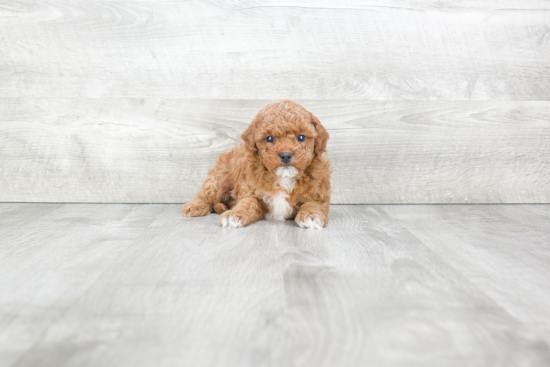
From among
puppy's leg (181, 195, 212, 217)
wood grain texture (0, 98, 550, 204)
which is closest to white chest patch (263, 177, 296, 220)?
puppy's leg (181, 195, 212, 217)

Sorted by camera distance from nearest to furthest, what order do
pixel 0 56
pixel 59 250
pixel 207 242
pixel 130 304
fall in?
pixel 130 304 < pixel 59 250 < pixel 207 242 < pixel 0 56

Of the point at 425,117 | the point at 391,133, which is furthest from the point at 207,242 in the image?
the point at 425,117

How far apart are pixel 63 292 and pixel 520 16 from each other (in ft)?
8.15

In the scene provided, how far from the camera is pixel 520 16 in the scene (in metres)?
2.34

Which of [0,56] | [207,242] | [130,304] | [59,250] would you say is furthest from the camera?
[0,56]

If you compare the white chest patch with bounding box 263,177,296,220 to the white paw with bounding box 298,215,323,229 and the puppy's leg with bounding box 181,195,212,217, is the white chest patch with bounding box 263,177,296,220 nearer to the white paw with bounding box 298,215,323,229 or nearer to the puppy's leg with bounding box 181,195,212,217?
the white paw with bounding box 298,215,323,229

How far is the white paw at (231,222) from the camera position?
178cm

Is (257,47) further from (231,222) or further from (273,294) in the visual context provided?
(273,294)

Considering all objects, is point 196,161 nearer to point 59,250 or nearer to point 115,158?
Answer: point 115,158

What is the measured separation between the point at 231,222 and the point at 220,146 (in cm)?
66

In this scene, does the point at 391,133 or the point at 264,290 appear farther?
the point at 391,133

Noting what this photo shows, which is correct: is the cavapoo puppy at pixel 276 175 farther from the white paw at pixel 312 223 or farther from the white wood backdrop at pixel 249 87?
the white wood backdrop at pixel 249 87

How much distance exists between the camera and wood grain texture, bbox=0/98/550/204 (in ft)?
7.55

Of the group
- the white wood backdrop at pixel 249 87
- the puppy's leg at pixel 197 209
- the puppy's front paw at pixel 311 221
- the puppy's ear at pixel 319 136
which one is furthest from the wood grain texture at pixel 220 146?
the puppy's front paw at pixel 311 221
